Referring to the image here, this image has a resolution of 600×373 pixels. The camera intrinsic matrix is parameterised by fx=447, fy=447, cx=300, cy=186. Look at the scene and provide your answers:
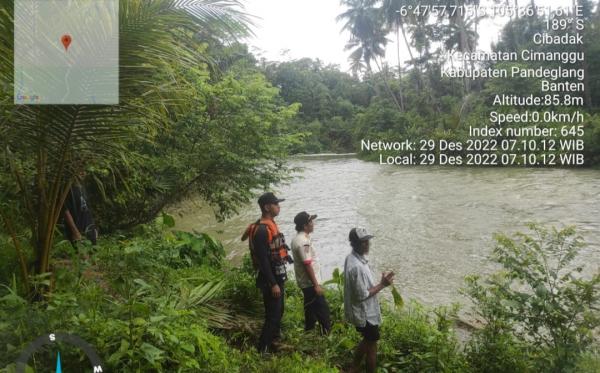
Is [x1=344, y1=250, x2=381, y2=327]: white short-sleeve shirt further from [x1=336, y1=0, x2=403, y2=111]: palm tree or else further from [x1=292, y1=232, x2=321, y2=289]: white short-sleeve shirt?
[x1=336, y1=0, x2=403, y2=111]: palm tree

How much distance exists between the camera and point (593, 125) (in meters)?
19.5

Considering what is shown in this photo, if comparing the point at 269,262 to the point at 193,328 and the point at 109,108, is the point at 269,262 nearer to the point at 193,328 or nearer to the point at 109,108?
the point at 193,328

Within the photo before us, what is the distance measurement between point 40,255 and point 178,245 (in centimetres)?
246

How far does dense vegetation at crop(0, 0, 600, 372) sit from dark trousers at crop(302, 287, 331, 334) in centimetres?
14

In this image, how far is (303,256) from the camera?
13.2ft

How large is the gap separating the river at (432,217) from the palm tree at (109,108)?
4.63m

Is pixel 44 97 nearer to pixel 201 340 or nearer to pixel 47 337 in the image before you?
pixel 47 337

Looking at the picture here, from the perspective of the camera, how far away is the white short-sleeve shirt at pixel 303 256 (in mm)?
4031

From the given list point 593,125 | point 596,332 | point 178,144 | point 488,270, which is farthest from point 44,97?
point 593,125

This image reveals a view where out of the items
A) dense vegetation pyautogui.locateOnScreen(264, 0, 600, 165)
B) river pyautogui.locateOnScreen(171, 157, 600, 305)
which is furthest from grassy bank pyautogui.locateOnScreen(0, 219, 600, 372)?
dense vegetation pyautogui.locateOnScreen(264, 0, 600, 165)

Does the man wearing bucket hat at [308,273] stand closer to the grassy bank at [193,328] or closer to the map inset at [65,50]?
the grassy bank at [193,328]

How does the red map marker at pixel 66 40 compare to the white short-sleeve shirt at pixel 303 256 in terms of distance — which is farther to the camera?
the white short-sleeve shirt at pixel 303 256

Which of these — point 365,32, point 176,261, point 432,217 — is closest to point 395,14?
point 365,32

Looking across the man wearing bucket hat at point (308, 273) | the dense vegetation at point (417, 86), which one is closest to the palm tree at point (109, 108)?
the man wearing bucket hat at point (308, 273)
